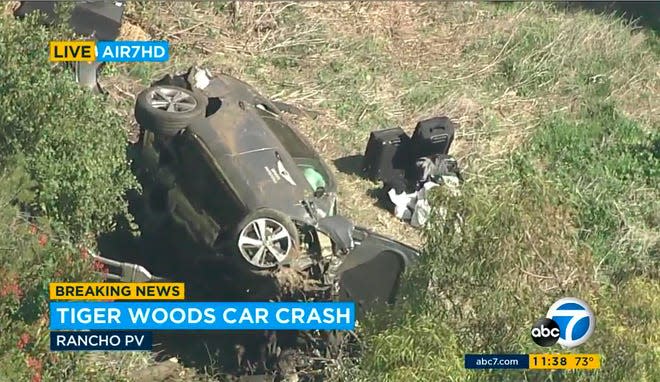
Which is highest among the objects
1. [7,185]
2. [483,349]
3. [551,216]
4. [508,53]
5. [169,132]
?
[508,53]

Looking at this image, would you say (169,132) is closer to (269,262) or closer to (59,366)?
(269,262)

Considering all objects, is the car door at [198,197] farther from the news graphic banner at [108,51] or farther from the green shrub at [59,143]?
the news graphic banner at [108,51]

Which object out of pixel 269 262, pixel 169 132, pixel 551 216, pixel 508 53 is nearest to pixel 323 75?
pixel 508 53

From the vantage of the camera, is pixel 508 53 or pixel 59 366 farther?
pixel 508 53

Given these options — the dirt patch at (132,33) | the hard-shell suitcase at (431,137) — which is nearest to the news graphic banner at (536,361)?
the hard-shell suitcase at (431,137)

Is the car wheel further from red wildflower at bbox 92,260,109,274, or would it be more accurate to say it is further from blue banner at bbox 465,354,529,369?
blue banner at bbox 465,354,529,369
